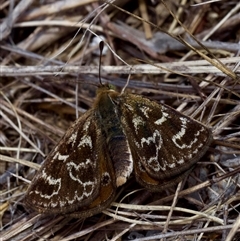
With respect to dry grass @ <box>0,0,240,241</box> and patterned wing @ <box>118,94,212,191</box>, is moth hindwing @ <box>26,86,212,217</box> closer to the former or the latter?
patterned wing @ <box>118,94,212,191</box>

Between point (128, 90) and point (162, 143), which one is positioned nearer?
point (162, 143)

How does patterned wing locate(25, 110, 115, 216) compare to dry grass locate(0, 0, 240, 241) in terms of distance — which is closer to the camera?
patterned wing locate(25, 110, 115, 216)

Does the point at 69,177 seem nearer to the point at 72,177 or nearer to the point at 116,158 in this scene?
the point at 72,177

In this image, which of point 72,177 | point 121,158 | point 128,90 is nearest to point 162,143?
point 121,158

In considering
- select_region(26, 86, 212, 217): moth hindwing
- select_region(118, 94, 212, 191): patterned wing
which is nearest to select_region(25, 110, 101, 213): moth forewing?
select_region(26, 86, 212, 217): moth hindwing

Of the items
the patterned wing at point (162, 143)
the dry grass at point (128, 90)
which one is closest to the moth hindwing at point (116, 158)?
the patterned wing at point (162, 143)

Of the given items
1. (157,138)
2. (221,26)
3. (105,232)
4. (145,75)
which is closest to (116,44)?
(145,75)
